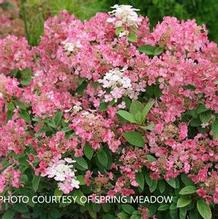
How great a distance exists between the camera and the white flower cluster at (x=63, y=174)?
2.50 metres

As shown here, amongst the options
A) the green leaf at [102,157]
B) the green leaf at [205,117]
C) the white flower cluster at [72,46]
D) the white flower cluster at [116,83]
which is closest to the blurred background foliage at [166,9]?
the white flower cluster at [72,46]

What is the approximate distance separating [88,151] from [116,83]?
1.11 ft

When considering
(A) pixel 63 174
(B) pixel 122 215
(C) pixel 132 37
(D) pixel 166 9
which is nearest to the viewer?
(A) pixel 63 174

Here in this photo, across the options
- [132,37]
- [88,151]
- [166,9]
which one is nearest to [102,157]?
[88,151]

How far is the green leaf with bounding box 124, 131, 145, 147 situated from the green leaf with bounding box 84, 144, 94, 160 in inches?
6.7

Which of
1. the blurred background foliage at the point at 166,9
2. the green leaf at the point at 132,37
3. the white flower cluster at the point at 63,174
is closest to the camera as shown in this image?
the white flower cluster at the point at 63,174

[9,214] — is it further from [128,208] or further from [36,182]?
[128,208]

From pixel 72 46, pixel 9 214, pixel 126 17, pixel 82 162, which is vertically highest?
pixel 126 17

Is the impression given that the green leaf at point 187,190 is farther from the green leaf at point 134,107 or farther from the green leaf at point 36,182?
the green leaf at point 36,182

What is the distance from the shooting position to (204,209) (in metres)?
2.56

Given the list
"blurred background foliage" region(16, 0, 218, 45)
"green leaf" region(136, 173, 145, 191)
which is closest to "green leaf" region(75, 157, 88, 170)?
"green leaf" region(136, 173, 145, 191)

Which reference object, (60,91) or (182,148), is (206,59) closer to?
(182,148)

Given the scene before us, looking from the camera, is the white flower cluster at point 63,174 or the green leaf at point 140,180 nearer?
the white flower cluster at point 63,174

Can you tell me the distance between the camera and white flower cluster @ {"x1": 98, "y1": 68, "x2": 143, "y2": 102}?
264 centimetres
